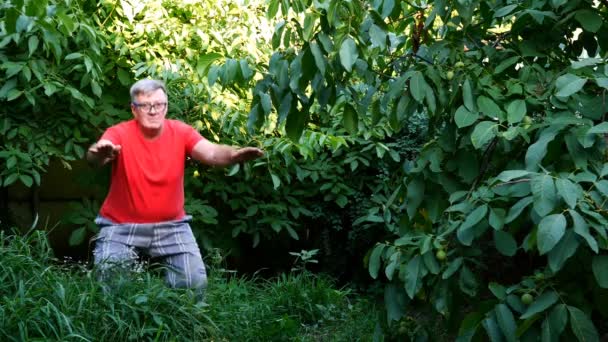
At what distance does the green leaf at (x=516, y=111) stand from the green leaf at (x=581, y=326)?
73 centimetres

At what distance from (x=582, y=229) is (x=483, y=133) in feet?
2.26

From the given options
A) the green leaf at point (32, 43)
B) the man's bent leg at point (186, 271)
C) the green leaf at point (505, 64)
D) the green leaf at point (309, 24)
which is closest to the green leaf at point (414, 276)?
the green leaf at point (505, 64)

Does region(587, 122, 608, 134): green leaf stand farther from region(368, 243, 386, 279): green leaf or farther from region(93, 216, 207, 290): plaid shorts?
region(93, 216, 207, 290): plaid shorts

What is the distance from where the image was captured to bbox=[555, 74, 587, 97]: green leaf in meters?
3.00

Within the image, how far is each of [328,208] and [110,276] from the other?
3.02 metres

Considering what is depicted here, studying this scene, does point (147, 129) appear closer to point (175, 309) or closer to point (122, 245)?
point (122, 245)

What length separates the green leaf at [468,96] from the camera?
3.39m

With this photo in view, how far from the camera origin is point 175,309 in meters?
4.47

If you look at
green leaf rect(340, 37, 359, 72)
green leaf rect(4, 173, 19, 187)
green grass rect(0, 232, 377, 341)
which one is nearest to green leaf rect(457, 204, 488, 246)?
green leaf rect(340, 37, 359, 72)

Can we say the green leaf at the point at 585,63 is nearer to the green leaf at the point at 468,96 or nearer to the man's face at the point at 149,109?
the green leaf at the point at 468,96

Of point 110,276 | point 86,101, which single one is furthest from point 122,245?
point 86,101

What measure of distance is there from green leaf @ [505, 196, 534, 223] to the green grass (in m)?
1.98

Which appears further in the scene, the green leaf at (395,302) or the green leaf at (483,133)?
the green leaf at (395,302)

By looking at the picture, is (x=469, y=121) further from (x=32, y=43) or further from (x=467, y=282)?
(x=32, y=43)
